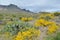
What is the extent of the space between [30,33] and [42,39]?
1.30 m

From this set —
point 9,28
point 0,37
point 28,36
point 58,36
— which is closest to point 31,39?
point 28,36

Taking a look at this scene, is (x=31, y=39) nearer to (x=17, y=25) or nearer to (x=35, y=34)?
(x=35, y=34)

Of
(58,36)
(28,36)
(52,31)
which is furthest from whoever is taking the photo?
(52,31)

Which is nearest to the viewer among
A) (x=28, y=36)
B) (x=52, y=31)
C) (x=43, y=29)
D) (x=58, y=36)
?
(x=58, y=36)

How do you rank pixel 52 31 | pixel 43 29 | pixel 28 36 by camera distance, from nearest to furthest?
pixel 28 36, pixel 52 31, pixel 43 29

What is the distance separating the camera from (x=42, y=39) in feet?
62.3

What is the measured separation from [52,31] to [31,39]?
2.75 metres

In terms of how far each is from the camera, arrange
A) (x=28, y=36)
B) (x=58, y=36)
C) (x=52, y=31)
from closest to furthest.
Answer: (x=58, y=36) < (x=28, y=36) < (x=52, y=31)

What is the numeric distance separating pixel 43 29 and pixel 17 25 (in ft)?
8.57

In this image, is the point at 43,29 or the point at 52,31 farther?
the point at 43,29

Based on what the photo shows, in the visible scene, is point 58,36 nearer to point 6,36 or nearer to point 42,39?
point 42,39

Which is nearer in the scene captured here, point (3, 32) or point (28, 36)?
point (28, 36)

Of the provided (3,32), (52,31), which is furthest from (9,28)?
(52,31)

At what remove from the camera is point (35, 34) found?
1864 centimetres
